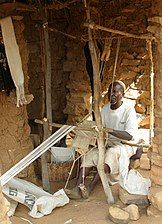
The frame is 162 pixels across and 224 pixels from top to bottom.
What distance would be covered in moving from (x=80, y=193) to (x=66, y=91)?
312 centimetres

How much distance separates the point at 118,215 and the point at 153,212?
36 centimetres

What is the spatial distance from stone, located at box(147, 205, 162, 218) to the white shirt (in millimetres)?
838

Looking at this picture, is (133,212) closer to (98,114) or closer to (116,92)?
(98,114)

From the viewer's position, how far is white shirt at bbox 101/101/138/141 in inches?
218

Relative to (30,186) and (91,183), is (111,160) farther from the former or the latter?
(30,186)

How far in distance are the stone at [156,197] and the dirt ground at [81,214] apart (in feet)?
0.49

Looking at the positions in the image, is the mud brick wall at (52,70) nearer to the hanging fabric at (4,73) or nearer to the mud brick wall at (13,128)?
the mud brick wall at (13,128)

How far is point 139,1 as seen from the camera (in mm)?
7426

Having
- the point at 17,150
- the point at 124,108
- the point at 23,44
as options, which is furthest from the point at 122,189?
the point at 23,44

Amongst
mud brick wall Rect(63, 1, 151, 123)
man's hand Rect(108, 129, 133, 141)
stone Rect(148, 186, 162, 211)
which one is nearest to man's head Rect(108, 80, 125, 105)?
man's hand Rect(108, 129, 133, 141)

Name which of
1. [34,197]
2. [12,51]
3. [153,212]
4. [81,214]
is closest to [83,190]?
[81,214]

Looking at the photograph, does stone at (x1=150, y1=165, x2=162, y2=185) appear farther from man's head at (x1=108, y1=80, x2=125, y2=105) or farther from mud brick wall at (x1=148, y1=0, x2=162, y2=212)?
man's head at (x1=108, y1=80, x2=125, y2=105)

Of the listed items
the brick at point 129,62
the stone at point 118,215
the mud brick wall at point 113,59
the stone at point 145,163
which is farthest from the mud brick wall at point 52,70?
the stone at point 118,215

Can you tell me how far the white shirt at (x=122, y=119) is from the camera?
5.54 m
